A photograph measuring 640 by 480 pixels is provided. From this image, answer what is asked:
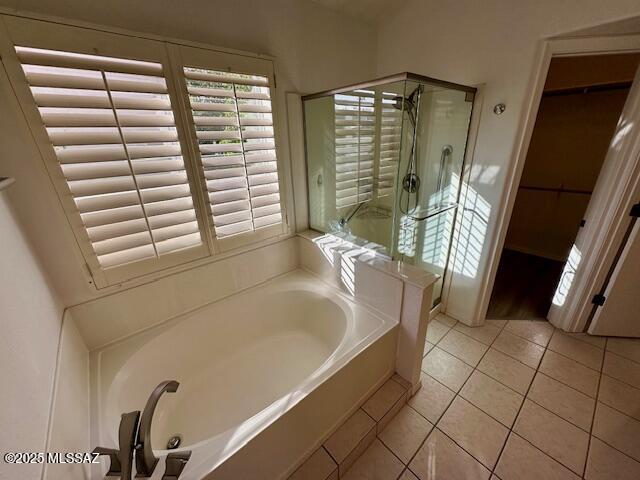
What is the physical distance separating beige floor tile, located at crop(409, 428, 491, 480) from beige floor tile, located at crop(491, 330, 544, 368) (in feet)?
2.89

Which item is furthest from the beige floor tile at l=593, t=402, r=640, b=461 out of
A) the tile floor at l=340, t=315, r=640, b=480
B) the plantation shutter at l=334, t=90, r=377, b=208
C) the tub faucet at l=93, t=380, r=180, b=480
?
the tub faucet at l=93, t=380, r=180, b=480

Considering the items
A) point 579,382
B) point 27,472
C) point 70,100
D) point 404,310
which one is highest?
point 70,100

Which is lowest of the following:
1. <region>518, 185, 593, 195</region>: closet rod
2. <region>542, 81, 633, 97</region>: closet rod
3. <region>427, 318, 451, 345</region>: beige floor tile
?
<region>427, 318, 451, 345</region>: beige floor tile

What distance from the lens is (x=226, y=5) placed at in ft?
4.56

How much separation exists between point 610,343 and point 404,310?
5.66ft

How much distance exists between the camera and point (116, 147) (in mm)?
1202

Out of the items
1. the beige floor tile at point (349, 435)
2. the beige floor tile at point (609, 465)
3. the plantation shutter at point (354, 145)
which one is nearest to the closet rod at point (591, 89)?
the plantation shutter at point (354, 145)

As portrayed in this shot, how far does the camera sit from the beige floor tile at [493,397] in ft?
4.84

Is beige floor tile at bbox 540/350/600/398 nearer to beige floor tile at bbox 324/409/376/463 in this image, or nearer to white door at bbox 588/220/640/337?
white door at bbox 588/220/640/337

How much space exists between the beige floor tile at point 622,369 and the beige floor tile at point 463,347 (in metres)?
0.70

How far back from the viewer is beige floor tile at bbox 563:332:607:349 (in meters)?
1.91

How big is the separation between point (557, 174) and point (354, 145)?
258cm

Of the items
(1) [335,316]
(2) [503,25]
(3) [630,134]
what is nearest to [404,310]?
(1) [335,316]

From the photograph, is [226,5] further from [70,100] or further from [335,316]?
[335,316]
